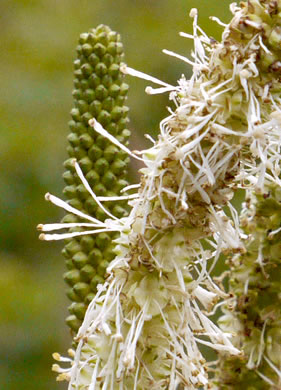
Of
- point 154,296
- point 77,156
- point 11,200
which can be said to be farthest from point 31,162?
point 154,296

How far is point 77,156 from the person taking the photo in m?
1.25

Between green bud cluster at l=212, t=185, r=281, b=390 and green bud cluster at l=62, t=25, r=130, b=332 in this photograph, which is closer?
green bud cluster at l=212, t=185, r=281, b=390

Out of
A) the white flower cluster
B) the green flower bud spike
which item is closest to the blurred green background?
the green flower bud spike

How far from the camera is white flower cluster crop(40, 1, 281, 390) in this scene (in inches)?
40.4

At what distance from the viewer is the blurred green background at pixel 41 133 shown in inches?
103

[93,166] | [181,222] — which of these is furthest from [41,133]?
[181,222]

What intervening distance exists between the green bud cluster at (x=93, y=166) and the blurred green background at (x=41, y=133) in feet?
3.81

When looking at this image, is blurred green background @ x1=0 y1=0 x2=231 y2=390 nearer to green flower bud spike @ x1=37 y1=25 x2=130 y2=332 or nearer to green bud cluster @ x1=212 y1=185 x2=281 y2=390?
green flower bud spike @ x1=37 y1=25 x2=130 y2=332

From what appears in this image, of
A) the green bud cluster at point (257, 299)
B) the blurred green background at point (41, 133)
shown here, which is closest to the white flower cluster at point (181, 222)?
the green bud cluster at point (257, 299)

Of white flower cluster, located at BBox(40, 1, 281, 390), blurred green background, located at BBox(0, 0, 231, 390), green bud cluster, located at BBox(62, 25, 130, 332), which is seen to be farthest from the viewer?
blurred green background, located at BBox(0, 0, 231, 390)

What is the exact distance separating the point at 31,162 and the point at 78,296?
1.55m

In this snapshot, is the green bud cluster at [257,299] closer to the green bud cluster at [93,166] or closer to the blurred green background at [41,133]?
the green bud cluster at [93,166]

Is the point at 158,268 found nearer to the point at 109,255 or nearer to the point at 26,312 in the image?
the point at 109,255

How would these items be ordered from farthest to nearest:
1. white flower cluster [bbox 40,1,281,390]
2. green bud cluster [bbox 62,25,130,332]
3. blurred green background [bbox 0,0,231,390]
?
blurred green background [bbox 0,0,231,390]
green bud cluster [bbox 62,25,130,332]
white flower cluster [bbox 40,1,281,390]
